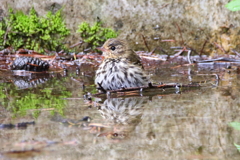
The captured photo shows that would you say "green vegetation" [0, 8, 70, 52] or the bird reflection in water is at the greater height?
"green vegetation" [0, 8, 70, 52]

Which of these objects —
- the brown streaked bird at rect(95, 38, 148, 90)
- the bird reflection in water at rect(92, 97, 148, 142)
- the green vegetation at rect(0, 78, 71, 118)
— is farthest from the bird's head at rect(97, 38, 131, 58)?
the bird reflection in water at rect(92, 97, 148, 142)

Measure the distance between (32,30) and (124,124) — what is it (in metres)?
5.16

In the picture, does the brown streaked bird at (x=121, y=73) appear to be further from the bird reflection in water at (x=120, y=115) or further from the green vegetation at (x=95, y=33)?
the green vegetation at (x=95, y=33)

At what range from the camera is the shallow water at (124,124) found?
7.50 feet

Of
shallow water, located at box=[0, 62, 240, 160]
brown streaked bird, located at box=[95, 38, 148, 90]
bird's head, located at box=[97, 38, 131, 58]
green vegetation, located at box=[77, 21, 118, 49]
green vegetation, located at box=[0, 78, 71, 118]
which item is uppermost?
green vegetation, located at box=[77, 21, 118, 49]

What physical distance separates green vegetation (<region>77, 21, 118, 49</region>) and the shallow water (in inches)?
118

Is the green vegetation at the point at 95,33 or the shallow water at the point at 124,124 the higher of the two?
the green vegetation at the point at 95,33

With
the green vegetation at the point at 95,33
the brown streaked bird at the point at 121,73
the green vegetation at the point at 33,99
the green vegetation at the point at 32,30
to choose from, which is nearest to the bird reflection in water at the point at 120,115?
the green vegetation at the point at 33,99

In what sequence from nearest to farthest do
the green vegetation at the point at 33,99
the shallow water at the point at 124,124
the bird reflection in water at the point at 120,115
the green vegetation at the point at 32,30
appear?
the shallow water at the point at 124,124
the bird reflection in water at the point at 120,115
the green vegetation at the point at 33,99
the green vegetation at the point at 32,30

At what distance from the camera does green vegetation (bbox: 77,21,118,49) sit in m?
7.67

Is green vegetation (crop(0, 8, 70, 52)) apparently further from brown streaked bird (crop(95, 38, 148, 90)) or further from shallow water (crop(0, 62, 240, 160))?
shallow water (crop(0, 62, 240, 160))

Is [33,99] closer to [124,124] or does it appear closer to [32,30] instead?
[124,124]

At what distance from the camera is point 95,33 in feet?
25.4

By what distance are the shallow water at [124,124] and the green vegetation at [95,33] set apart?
2986 millimetres
